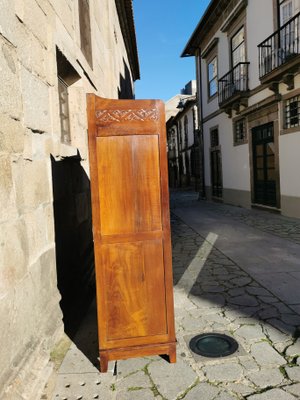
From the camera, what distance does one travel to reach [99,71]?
580 cm

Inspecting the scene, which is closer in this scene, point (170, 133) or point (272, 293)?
point (272, 293)

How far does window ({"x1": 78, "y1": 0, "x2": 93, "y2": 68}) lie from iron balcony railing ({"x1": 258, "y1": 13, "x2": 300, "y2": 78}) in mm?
5967

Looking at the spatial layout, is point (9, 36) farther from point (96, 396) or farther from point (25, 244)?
point (96, 396)

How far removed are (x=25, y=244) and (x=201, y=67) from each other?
660 inches

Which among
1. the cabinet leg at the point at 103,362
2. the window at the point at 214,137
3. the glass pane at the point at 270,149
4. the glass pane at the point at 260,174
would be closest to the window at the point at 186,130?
the window at the point at 214,137

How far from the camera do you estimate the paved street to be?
213 cm

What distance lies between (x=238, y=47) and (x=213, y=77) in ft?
9.76

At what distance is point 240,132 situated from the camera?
13.1 metres

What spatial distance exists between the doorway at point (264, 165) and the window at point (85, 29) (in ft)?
24.1

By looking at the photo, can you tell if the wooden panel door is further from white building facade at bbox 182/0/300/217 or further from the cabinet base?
white building facade at bbox 182/0/300/217

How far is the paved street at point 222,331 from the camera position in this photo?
2.13m

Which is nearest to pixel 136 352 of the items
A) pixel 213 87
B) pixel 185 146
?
pixel 213 87

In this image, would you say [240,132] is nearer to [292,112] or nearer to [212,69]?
[292,112]

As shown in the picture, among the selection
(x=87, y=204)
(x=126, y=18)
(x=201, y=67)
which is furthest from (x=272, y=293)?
(x=201, y=67)
